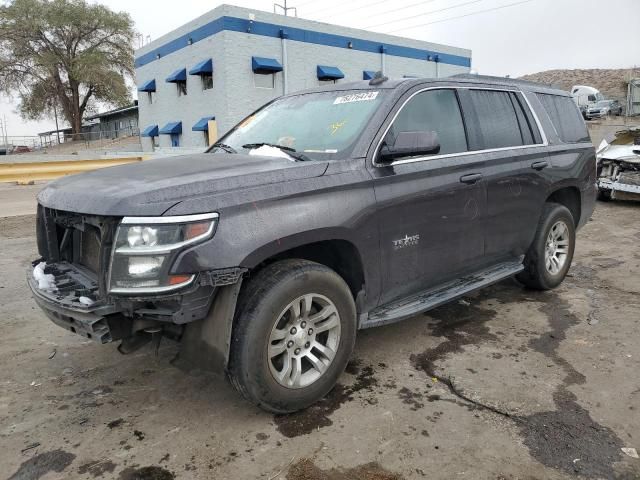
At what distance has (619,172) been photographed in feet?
33.9

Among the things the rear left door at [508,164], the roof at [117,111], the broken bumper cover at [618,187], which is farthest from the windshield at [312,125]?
the roof at [117,111]

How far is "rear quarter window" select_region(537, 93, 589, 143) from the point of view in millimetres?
5027

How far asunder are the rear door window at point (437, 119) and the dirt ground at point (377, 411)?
61.6 inches

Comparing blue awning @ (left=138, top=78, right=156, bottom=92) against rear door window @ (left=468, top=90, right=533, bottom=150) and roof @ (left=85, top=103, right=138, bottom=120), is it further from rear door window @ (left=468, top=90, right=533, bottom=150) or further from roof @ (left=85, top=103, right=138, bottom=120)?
rear door window @ (left=468, top=90, right=533, bottom=150)

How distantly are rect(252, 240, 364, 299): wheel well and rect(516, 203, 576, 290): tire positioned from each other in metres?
2.34

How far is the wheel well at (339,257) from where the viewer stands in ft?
10.2

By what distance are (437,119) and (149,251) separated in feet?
7.83

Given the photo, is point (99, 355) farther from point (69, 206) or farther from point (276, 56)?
point (276, 56)

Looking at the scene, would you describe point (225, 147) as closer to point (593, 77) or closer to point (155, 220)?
point (155, 220)

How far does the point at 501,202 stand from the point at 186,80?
76.8ft

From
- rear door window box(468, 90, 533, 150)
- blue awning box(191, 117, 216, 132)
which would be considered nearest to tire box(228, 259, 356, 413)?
rear door window box(468, 90, 533, 150)

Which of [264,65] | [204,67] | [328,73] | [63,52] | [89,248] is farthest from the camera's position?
[63,52]

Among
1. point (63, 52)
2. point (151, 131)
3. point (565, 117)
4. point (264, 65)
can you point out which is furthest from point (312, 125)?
point (63, 52)

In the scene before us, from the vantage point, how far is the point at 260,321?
2.66m
